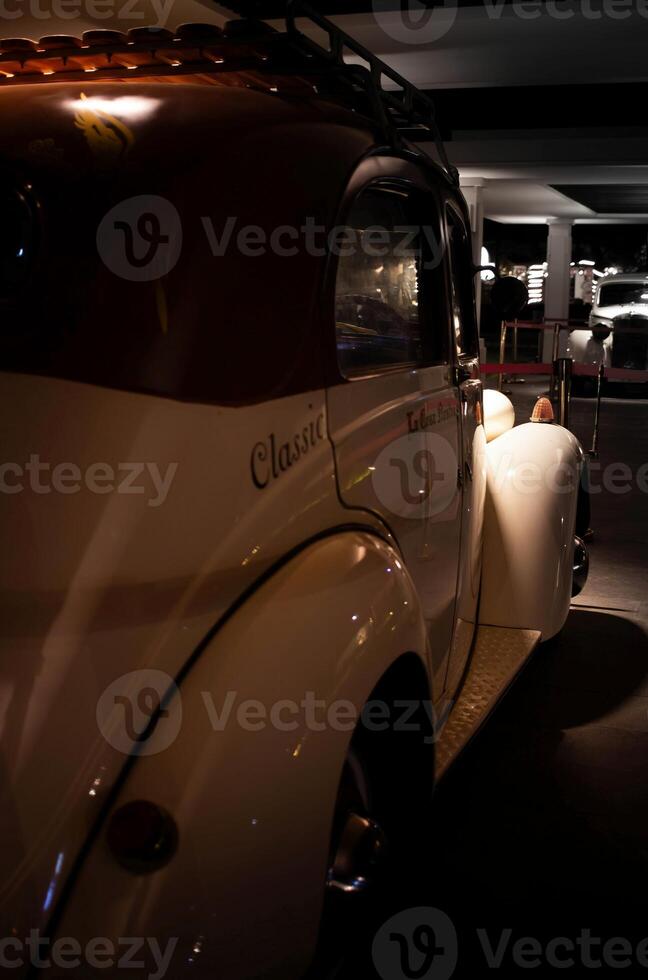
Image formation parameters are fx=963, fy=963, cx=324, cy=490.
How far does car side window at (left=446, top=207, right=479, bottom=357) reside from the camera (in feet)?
11.7

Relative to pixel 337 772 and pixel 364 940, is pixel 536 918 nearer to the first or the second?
pixel 364 940

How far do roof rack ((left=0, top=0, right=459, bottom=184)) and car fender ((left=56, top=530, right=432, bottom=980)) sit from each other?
1285 mm

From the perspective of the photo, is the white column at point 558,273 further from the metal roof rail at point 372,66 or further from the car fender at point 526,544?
the metal roof rail at point 372,66

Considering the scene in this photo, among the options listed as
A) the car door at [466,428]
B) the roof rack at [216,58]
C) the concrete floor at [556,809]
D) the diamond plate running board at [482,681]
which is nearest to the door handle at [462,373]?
the car door at [466,428]

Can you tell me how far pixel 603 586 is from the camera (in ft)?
19.6

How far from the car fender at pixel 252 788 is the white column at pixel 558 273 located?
22575mm

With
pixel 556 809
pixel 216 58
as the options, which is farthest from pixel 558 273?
pixel 216 58

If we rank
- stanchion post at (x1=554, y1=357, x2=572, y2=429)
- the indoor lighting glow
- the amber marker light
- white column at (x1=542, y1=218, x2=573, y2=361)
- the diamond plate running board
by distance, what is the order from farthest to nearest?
white column at (x1=542, y1=218, x2=573, y2=361), stanchion post at (x1=554, y1=357, x2=572, y2=429), the amber marker light, the diamond plate running board, the indoor lighting glow

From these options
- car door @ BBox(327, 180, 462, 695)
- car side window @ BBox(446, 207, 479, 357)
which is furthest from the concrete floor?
car side window @ BBox(446, 207, 479, 357)

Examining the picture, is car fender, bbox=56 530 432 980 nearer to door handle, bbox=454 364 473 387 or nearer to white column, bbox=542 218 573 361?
door handle, bbox=454 364 473 387

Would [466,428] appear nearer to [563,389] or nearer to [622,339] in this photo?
[563,389]

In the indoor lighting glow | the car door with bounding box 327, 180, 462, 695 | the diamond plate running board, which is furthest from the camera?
the diamond plate running board

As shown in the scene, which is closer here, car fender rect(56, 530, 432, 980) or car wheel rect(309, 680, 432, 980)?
car fender rect(56, 530, 432, 980)

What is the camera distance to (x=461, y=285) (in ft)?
12.6
